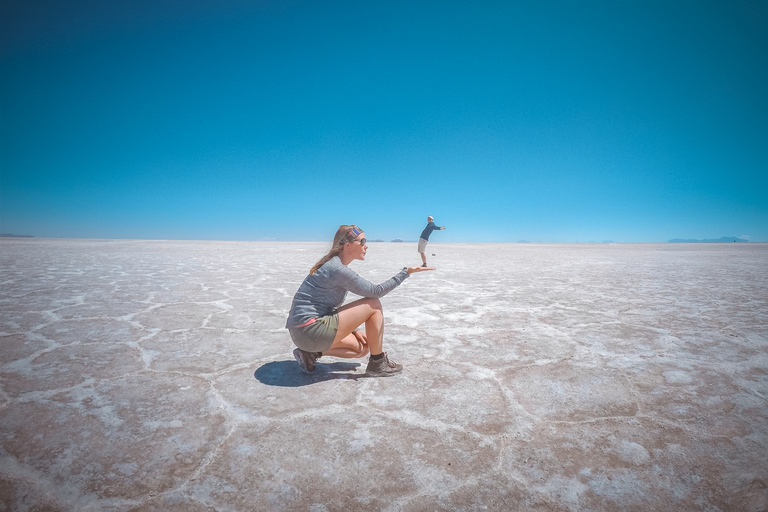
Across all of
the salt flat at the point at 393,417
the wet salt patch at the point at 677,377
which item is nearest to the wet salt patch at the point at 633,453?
the salt flat at the point at 393,417

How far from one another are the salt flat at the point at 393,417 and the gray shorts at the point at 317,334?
0.97 feet

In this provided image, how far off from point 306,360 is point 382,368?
580 mm

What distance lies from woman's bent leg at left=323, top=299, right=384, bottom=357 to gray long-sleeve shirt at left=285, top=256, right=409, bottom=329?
110 mm

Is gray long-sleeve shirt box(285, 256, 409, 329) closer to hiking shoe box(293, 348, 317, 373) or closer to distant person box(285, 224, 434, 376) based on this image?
distant person box(285, 224, 434, 376)

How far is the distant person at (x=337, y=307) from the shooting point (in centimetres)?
225

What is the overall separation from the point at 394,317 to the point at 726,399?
9.53 ft

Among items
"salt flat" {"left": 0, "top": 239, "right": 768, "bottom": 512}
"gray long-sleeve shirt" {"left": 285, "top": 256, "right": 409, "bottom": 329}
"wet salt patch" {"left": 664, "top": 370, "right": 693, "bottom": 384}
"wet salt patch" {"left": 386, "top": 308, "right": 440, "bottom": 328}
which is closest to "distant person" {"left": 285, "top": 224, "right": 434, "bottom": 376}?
"gray long-sleeve shirt" {"left": 285, "top": 256, "right": 409, "bottom": 329}

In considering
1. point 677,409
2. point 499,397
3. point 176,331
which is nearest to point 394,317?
point 499,397

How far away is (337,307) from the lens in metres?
2.50

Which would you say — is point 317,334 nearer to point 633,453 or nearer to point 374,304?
point 374,304

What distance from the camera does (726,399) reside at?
2.11 metres

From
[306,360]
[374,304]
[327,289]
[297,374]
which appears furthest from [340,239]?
[297,374]

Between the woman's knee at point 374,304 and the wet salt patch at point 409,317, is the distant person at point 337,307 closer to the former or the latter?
the woman's knee at point 374,304

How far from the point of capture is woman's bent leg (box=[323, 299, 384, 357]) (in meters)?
2.38
